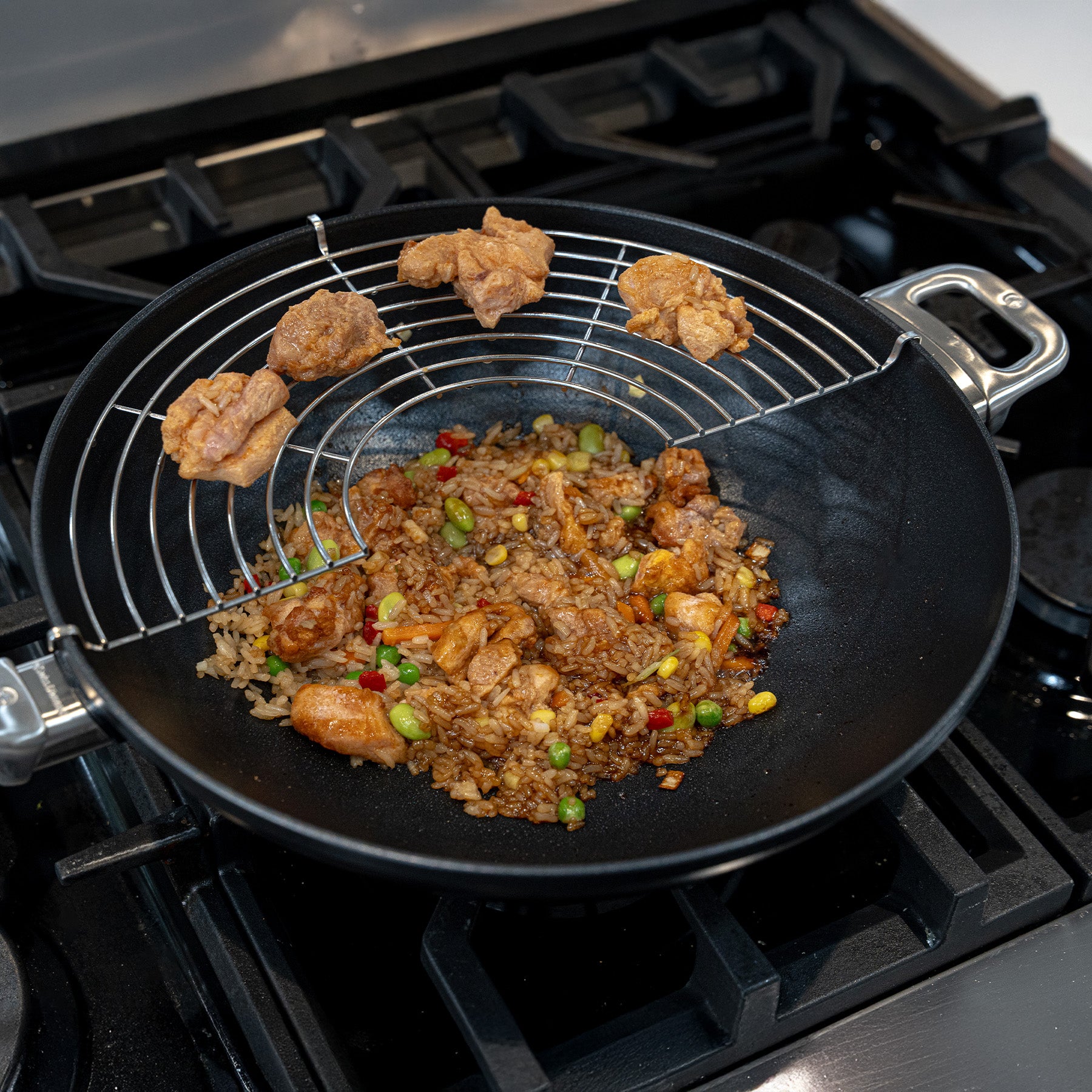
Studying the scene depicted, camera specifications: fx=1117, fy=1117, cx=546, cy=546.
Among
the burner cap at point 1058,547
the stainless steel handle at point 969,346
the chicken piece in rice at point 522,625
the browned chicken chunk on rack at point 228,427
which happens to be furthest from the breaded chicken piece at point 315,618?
the burner cap at point 1058,547

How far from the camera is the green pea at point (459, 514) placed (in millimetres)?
2176

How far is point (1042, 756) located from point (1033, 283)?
1.07 metres

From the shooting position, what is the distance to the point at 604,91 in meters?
2.96

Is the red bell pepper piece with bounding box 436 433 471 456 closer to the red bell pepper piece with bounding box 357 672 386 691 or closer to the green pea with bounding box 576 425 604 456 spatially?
the green pea with bounding box 576 425 604 456

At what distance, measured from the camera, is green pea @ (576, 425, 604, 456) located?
2.30 metres

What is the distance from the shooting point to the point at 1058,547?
223cm

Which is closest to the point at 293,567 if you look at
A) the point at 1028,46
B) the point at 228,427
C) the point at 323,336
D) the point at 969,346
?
the point at 228,427

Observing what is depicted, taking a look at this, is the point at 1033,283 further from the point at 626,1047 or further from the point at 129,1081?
the point at 129,1081

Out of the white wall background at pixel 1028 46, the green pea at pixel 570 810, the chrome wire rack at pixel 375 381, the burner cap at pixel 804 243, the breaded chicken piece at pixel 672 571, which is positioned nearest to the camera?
the green pea at pixel 570 810

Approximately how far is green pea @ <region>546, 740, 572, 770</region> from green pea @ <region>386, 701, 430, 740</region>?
0.70 ft

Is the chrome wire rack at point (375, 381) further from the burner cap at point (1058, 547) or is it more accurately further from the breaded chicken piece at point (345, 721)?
the burner cap at point (1058, 547)

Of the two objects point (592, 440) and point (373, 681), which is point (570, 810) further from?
point (592, 440)

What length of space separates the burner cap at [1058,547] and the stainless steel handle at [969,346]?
0.31 metres

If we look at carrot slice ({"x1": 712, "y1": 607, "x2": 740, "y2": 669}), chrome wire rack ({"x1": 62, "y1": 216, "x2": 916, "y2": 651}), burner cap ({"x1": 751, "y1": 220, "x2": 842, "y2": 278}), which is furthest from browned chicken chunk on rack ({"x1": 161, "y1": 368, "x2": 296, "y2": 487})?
burner cap ({"x1": 751, "y1": 220, "x2": 842, "y2": 278})
